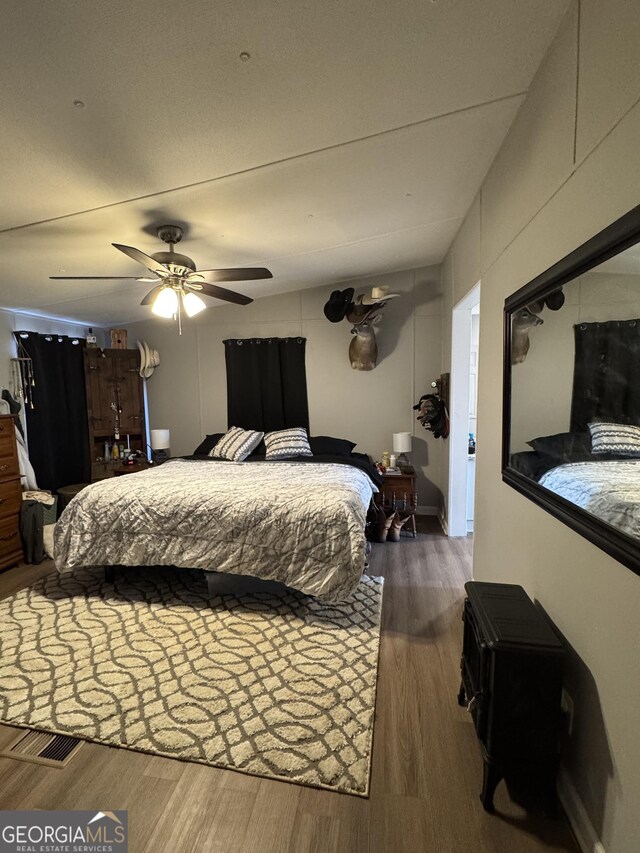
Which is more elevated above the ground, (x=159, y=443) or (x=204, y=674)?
(x=159, y=443)

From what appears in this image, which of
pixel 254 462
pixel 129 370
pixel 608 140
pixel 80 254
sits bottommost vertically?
pixel 254 462

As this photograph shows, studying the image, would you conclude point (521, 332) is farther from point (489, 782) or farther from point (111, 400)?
point (111, 400)

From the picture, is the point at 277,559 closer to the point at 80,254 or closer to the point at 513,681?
the point at 513,681

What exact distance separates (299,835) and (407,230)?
11.7ft

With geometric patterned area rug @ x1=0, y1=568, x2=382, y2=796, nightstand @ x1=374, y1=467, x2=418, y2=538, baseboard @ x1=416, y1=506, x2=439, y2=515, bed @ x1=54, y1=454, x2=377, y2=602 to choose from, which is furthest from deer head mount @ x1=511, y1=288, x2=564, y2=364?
baseboard @ x1=416, y1=506, x2=439, y2=515

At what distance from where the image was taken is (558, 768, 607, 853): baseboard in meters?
1.16

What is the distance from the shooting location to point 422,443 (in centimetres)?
444

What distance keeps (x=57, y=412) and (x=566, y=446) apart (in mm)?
4922

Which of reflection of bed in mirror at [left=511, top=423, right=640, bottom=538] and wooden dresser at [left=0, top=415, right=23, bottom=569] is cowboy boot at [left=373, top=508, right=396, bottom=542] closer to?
reflection of bed in mirror at [left=511, top=423, right=640, bottom=538]

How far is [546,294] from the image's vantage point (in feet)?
4.95

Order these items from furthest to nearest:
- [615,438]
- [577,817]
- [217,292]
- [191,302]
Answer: [217,292]
[191,302]
[577,817]
[615,438]

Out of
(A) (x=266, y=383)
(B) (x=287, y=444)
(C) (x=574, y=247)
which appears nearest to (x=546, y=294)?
(C) (x=574, y=247)

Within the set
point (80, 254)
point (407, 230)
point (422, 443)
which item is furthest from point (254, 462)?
point (407, 230)

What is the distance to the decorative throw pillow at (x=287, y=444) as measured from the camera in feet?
13.2
